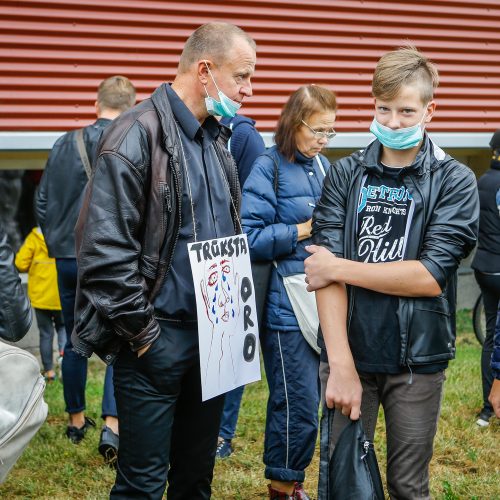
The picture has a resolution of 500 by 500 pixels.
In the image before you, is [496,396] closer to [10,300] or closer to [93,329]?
[93,329]

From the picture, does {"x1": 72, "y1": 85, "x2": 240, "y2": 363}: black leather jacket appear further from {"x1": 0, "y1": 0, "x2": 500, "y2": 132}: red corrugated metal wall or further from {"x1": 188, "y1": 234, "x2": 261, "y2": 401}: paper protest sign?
{"x1": 0, "y1": 0, "x2": 500, "y2": 132}: red corrugated metal wall

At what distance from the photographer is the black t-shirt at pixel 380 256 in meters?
2.91

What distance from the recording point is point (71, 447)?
5.13 metres

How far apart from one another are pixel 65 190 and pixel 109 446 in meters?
1.66

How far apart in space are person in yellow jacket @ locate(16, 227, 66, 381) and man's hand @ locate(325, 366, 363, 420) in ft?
14.4

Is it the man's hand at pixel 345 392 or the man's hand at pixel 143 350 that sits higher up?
the man's hand at pixel 143 350

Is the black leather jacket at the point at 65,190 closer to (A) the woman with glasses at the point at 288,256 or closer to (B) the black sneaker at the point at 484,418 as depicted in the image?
(A) the woman with glasses at the point at 288,256

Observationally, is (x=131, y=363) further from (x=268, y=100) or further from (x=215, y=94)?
(x=268, y=100)

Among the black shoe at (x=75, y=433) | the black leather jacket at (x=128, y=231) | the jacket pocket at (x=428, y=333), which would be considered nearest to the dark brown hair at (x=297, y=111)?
the black leather jacket at (x=128, y=231)

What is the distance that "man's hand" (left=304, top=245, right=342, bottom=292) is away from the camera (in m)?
2.90

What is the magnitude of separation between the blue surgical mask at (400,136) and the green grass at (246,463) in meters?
2.17

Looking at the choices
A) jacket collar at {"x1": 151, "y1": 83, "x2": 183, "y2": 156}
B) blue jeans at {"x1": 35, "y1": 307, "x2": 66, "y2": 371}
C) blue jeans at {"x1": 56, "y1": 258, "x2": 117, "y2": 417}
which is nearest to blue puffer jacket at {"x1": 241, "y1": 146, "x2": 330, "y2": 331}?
jacket collar at {"x1": 151, "y1": 83, "x2": 183, "y2": 156}

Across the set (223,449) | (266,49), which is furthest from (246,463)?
(266,49)

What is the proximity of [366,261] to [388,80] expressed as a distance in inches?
26.2
